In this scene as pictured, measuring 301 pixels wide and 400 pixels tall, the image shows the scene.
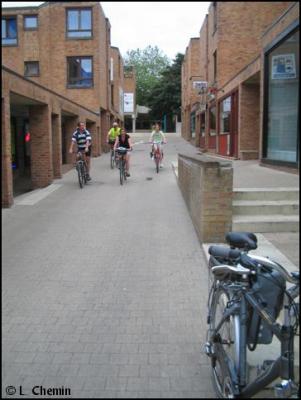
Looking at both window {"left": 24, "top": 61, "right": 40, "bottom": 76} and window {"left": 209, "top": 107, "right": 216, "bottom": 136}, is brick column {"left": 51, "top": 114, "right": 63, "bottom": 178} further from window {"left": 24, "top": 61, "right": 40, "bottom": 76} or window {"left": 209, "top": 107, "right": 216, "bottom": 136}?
window {"left": 24, "top": 61, "right": 40, "bottom": 76}

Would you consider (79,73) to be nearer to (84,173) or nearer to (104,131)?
(104,131)

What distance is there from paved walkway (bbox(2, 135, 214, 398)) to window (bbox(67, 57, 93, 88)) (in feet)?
68.2

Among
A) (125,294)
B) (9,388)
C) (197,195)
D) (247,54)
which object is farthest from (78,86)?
(9,388)

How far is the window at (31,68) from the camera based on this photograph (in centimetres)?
3079

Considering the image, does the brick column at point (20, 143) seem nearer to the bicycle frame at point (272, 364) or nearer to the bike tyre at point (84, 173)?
the bike tyre at point (84, 173)

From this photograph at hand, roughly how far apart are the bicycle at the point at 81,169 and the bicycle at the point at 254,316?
1060 cm

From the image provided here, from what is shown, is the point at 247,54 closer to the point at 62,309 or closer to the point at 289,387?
the point at 62,309

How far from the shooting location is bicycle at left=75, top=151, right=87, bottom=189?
1337 cm

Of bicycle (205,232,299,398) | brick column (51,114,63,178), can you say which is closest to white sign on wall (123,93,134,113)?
brick column (51,114,63,178)

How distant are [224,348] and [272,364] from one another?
469mm

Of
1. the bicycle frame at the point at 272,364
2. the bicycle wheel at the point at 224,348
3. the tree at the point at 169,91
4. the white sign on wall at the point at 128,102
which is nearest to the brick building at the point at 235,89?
the bicycle wheel at the point at 224,348

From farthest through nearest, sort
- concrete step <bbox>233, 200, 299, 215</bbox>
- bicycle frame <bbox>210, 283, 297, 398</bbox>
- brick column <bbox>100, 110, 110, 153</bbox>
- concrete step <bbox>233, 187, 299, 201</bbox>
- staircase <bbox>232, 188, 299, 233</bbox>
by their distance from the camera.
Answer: brick column <bbox>100, 110, 110, 153</bbox> → concrete step <bbox>233, 187, 299, 201</bbox> → concrete step <bbox>233, 200, 299, 215</bbox> → staircase <bbox>232, 188, 299, 233</bbox> → bicycle frame <bbox>210, 283, 297, 398</bbox>

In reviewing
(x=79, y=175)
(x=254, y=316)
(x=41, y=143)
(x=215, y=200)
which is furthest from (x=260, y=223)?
(x=41, y=143)

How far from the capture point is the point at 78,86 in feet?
96.2
